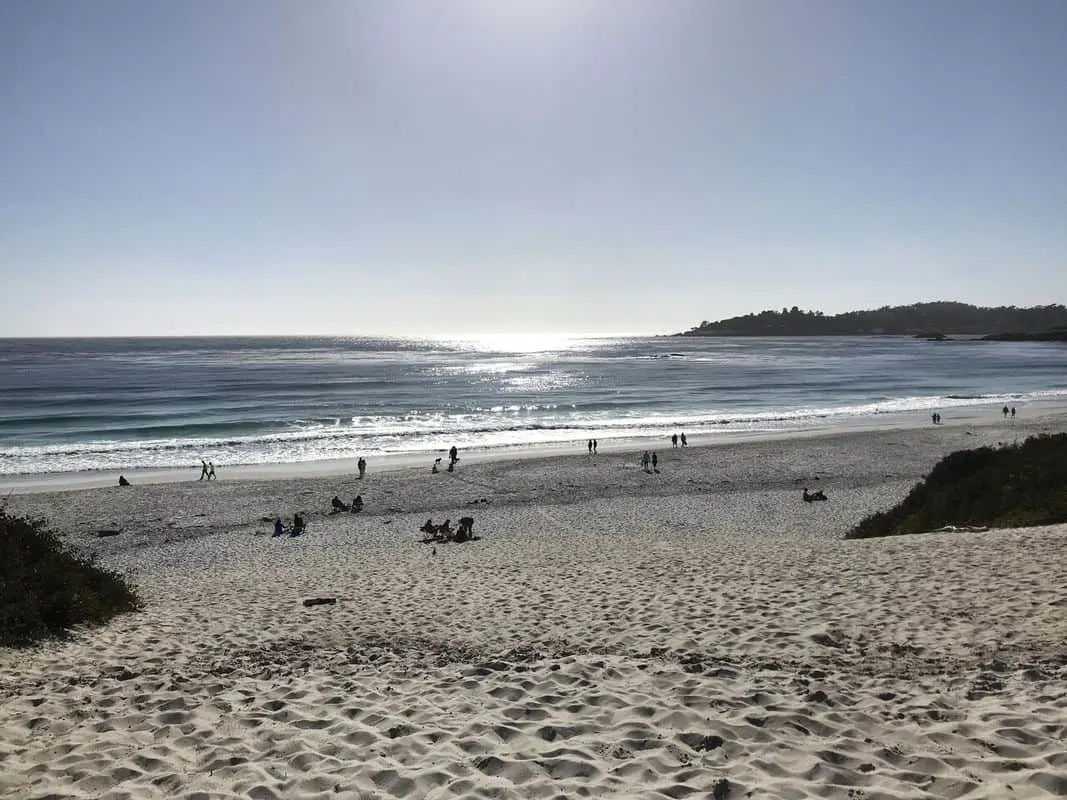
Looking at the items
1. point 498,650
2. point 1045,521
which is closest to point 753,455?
point 1045,521

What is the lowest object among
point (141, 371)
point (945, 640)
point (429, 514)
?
point (429, 514)

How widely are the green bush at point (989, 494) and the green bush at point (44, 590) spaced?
52.8ft

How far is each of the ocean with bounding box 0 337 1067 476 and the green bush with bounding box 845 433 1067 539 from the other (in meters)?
26.1

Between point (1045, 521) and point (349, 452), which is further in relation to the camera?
point (349, 452)

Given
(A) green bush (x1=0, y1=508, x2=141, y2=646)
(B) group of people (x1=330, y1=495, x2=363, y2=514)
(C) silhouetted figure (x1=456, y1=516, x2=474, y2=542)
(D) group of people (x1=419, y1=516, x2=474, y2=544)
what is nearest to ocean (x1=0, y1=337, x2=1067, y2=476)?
(B) group of people (x1=330, y1=495, x2=363, y2=514)

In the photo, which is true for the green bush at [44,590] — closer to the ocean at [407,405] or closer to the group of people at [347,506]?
the group of people at [347,506]

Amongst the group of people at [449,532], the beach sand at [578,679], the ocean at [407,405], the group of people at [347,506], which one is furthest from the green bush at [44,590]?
the ocean at [407,405]

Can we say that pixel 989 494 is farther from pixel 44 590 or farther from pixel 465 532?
pixel 44 590

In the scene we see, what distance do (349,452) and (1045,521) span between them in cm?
3389

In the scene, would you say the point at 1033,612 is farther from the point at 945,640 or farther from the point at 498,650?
the point at 498,650

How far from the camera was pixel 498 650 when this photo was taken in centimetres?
870

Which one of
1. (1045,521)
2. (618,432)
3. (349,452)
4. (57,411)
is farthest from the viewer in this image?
(57,411)

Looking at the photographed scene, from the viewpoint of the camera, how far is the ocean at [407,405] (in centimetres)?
4153

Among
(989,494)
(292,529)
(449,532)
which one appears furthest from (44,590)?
(989,494)
